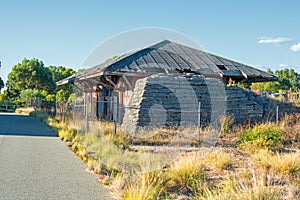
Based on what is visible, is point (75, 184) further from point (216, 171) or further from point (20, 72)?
point (20, 72)

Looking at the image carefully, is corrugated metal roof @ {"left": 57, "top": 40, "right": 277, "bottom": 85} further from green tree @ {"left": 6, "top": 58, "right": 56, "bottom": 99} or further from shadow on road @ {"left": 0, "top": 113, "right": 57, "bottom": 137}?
green tree @ {"left": 6, "top": 58, "right": 56, "bottom": 99}

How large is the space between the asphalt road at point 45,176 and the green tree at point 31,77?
48446mm

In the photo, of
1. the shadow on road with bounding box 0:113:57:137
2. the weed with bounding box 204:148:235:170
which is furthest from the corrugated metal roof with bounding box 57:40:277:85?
the weed with bounding box 204:148:235:170

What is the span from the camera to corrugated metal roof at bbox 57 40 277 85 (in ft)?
61.2

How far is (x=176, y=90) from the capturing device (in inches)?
623

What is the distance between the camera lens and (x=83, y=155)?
405 inches

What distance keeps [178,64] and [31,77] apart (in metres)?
43.6

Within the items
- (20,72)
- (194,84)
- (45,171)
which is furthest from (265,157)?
(20,72)

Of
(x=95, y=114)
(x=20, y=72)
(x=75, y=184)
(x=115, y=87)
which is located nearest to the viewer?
(x=75, y=184)

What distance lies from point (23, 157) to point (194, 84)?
835 centimetres

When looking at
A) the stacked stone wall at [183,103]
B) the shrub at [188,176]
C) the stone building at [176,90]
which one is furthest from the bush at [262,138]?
the shrub at [188,176]

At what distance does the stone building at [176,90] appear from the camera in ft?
50.3

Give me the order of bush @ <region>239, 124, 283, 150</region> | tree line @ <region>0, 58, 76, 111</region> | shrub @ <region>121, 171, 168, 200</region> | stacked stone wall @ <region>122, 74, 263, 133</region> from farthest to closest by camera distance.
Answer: tree line @ <region>0, 58, 76, 111</region>, stacked stone wall @ <region>122, 74, 263, 133</region>, bush @ <region>239, 124, 283, 150</region>, shrub @ <region>121, 171, 168, 200</region>

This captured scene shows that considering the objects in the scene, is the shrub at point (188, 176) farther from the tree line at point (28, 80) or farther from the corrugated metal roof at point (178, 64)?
the tree line at point (28, 80)
